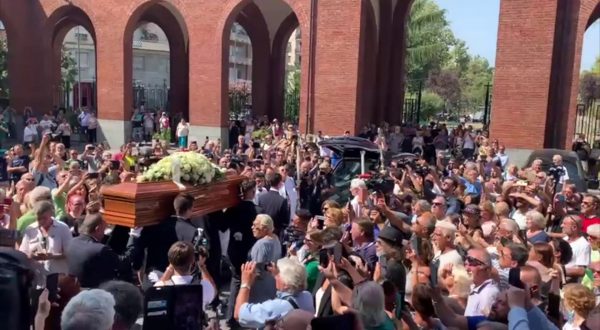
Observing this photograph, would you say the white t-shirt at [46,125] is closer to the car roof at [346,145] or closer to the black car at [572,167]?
the car roof at [346,145]

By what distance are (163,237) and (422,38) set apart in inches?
2154

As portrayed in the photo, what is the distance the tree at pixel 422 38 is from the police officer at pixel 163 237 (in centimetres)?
5076

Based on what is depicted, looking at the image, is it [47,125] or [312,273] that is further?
[47,125]

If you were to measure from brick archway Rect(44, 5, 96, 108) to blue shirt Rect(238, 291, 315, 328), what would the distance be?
23640 mm

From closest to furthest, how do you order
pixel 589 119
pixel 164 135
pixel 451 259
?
pixel 451 259 → pixel 589 119 → pixel 164 135

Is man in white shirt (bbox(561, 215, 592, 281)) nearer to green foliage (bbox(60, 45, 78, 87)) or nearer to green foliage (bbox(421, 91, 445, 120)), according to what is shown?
green foliage (bbox(60, 45, 78, 87))

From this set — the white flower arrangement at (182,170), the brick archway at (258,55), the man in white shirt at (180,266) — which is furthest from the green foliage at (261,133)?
the man in white shirt at (180,266)

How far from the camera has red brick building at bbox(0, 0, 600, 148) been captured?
16766mm

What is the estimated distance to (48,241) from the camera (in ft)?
17.9

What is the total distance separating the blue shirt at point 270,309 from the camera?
12.1ft

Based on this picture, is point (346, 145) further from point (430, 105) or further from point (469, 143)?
point (430, 105)

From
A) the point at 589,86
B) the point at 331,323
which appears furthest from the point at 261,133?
the point at 589,86

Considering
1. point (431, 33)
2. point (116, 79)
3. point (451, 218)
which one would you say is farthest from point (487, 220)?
point (431, 33)

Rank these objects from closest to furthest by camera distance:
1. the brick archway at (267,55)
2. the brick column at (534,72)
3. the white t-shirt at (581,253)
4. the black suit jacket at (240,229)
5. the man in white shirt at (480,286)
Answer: the man in white shirt at (480,286) → the white t-shirt at (581,253) → the black suit jacket at (240,229) → the brick column at (534,72) → the brick archway at (267,55)
